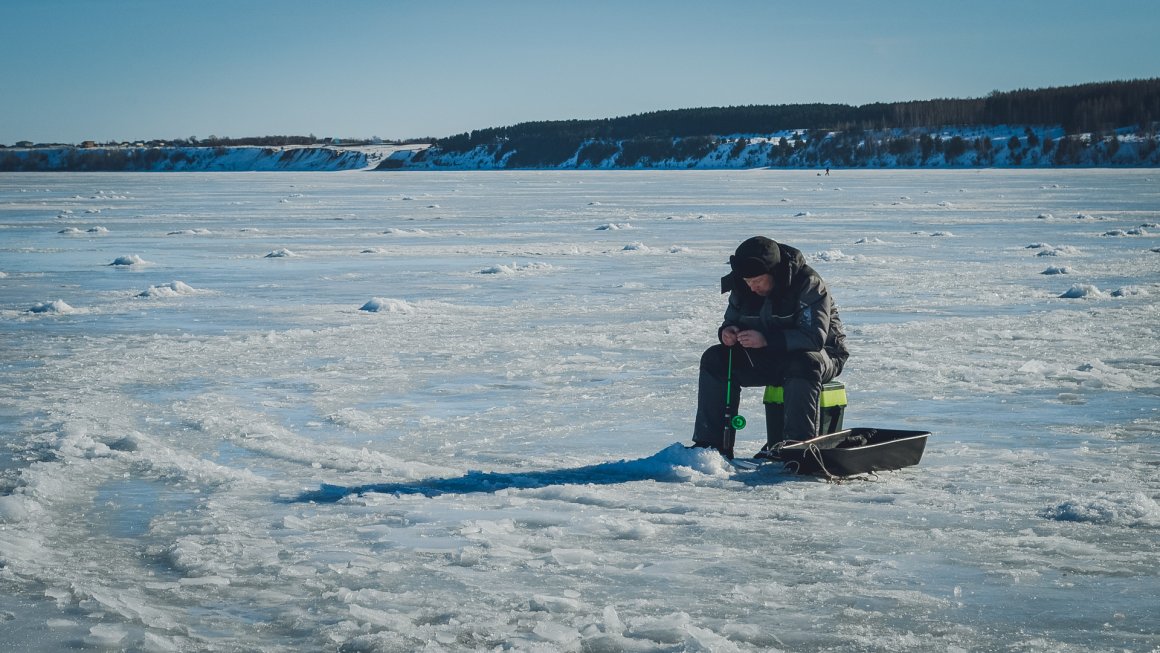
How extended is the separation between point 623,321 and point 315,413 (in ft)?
12.1

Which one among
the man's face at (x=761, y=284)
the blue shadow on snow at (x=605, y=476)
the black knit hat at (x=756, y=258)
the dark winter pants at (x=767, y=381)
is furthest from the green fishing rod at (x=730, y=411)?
the black knit hat at (x=756, y=258)

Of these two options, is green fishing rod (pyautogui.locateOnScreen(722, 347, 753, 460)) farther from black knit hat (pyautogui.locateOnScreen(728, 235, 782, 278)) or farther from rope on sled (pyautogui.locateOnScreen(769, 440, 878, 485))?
black knit hat (pyautogui.locateOnScreen(728, 235, 782, 278))

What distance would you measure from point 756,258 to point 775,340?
0.36 m

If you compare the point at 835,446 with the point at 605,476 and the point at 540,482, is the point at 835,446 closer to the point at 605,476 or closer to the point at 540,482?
the point at 605,476

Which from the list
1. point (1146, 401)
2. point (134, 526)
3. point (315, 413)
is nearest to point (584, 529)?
point (134, 526)

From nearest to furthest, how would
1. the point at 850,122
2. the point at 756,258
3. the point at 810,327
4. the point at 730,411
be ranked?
the point at 756,258, the point at 810,327, the point at 730,411, the point at 850,122

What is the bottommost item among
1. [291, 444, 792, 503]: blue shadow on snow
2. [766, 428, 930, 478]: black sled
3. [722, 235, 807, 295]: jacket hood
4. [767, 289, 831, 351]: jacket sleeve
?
[291, 444, 792, 503]: blue shadow on snow

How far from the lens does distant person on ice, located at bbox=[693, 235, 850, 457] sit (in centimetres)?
439

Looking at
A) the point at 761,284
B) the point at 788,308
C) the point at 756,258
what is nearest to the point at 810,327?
the point at 788,308

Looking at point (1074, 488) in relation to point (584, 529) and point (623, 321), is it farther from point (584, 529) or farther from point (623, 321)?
point (623, 321)

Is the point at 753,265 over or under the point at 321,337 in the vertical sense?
over

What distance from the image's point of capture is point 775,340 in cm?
444

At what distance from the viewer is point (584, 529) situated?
3.74 meters

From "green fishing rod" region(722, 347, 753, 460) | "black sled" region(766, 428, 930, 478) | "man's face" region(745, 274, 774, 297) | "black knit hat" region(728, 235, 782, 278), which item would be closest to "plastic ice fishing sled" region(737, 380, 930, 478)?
"black sled" region(766, 428, 930, 478)
